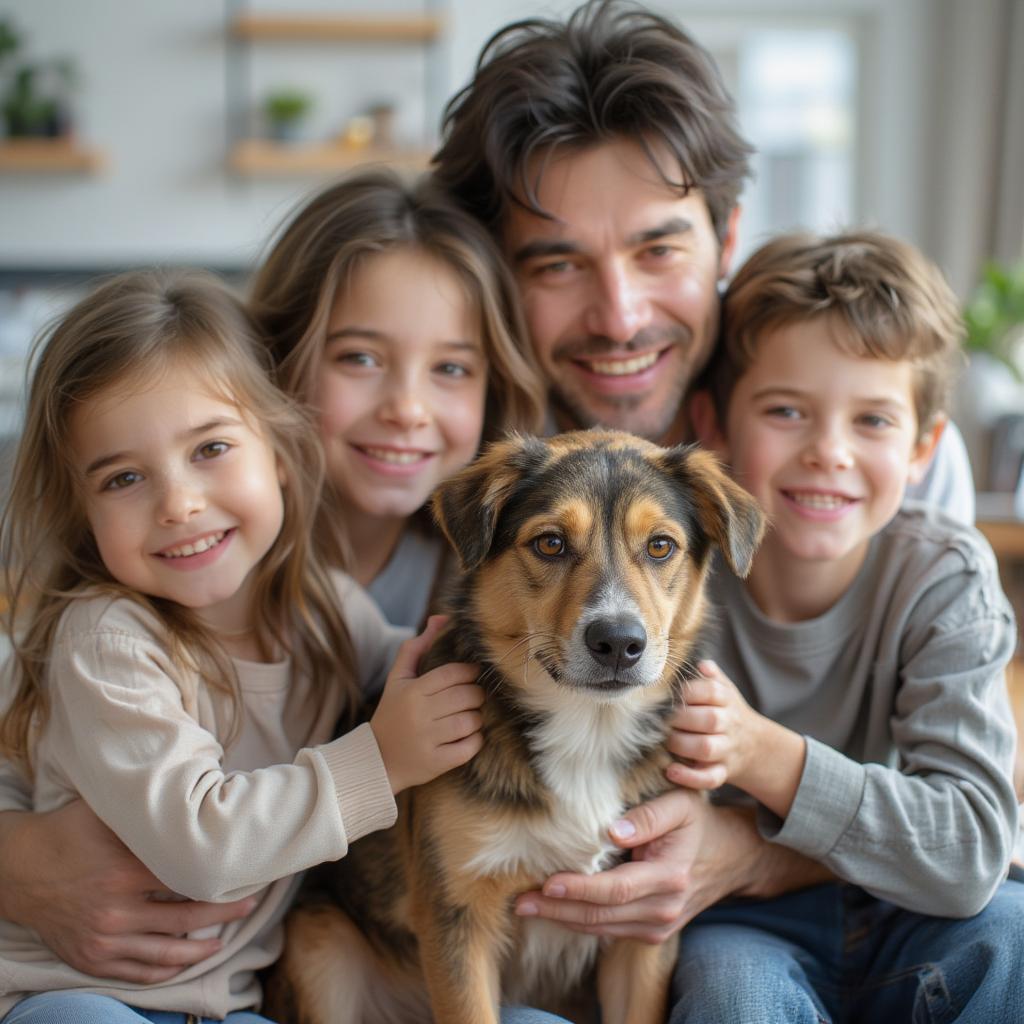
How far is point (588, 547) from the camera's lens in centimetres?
185

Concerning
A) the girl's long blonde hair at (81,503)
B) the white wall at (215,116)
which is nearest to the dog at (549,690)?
the girl's long blonde hair at (81,503)

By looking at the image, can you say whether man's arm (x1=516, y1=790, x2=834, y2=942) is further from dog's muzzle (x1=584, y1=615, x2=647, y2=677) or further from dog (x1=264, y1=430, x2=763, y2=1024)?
dog's muzzle (x1=584, y1=615, x2=647, y2=677)

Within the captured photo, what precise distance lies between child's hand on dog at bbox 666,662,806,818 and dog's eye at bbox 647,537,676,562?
0.24 metres

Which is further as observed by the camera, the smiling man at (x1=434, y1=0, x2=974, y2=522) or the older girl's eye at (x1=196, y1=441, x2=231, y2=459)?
the smiling man at (x1=434, y1=0, x2=974, y2=522)

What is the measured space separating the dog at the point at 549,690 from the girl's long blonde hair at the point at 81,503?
376mm

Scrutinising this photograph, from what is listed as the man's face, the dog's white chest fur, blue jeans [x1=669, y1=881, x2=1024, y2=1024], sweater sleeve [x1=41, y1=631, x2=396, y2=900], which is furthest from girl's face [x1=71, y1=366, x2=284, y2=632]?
blue jeans [x1=669, y1=881, x2=1024, y2=1024]

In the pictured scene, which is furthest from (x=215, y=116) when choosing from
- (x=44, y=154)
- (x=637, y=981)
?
(x=637, y=981)

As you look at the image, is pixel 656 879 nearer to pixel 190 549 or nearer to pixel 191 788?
pixel 191 788

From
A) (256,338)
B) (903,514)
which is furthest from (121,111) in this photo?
(903,514)

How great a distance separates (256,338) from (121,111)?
7.47 m

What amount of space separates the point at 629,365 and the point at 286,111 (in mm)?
6927

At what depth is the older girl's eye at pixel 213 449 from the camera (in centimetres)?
205

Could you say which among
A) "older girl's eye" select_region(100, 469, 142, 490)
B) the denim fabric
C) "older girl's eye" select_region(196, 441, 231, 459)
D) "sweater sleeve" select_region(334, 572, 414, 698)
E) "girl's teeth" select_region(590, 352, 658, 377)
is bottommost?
the denim fabric

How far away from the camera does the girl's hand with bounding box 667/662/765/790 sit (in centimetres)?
196
